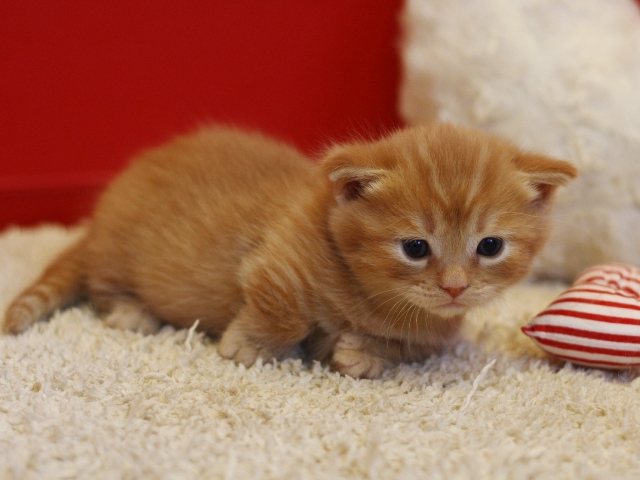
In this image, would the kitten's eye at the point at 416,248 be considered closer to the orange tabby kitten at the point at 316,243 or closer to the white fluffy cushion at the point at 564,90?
the orange tabby kitten at the point at 316,243

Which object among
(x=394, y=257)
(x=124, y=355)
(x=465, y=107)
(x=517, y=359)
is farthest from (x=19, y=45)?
(x=517, y=359)

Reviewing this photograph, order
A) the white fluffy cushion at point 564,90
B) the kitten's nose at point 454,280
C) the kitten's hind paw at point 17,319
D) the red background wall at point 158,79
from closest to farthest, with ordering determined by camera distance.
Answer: the kitten's nose at point 454,280, the kitten's hind paw at point 17,319, the white fluffy cushion at point 564,90, the red background wall at point 158,79

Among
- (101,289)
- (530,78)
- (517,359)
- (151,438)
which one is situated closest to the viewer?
(151,438)

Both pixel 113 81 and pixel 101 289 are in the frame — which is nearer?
pixel 101 289

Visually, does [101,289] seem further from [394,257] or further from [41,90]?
[41,90]

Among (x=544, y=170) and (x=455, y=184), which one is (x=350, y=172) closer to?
(x=455, y=184)

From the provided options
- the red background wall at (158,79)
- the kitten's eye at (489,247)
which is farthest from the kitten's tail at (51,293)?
the kitten's eye at (489,247)

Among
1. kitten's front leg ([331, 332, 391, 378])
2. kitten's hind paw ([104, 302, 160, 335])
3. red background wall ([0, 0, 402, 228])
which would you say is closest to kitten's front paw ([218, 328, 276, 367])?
kitten's front leg ([331, 332, 391, 378])
